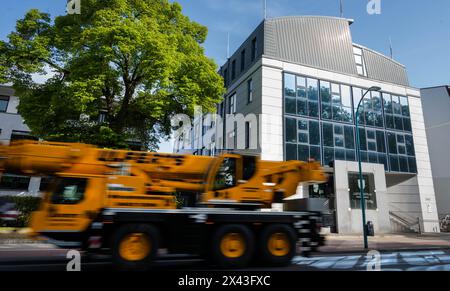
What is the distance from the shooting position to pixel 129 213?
25.2ft

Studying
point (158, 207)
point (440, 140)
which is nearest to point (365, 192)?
point (440, 140)

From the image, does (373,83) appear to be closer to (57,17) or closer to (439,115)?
(439,115)

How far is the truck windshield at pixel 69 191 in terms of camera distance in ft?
25.8

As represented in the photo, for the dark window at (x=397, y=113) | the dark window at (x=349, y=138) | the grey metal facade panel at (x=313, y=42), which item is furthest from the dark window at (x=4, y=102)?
the dark window at (x=397, y=113)

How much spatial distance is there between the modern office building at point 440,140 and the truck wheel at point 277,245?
29.2 m

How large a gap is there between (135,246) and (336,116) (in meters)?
22.4

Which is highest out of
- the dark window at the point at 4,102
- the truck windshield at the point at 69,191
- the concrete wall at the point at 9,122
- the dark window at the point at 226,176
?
the dark window at the point at 4,102

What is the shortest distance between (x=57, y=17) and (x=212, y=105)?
1045cm

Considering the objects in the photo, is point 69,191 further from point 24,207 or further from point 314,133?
point 314,133

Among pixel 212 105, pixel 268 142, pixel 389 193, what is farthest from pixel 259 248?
pixel 389 193

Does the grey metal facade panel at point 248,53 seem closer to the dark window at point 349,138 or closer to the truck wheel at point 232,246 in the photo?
the dark window at point 349,138

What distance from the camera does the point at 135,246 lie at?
24.7 feet

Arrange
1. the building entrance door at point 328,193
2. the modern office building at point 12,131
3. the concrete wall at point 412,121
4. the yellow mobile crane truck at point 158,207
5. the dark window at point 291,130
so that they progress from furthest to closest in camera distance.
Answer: the modern office building at point 12,131
the building entrance door at point 328,193
the dark window at point 291,130
the concrete wall at point 412,121
the yellow mobile crane truck at point 158,207

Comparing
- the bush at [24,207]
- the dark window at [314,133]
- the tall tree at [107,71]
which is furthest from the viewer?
the dark window at [314,133]
